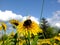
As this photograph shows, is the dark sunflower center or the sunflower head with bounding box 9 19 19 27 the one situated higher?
the sunflower head with bounding box 9 19 19 27

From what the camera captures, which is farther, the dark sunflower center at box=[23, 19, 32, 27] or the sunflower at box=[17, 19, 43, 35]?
the dark sunflower center at box=[23, 19, 32, 27]

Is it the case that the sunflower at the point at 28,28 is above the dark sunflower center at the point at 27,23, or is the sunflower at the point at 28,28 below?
below

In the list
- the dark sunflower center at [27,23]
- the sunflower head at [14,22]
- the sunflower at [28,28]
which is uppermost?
the sunflower head at [14,22]

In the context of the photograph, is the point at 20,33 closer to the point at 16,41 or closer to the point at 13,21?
the point at 16,41

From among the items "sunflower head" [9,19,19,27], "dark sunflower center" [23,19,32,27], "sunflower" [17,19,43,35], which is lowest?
"sunflower" [17,19,43,35]

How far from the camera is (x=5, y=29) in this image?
2361 millimetres

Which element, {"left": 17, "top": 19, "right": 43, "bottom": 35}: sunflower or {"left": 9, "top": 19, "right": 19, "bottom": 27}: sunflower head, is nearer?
{"left": 17, "top": 19, "right": 43, "bottom": 35}: sunflower

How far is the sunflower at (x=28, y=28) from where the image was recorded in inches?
89.9

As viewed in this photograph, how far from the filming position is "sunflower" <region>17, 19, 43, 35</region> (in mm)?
2283

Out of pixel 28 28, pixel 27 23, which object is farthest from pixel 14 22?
pixel 28 28

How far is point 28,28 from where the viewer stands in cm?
238

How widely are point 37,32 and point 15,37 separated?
8.6 inches

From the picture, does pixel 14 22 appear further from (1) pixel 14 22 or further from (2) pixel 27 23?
(2) pixel 27 23

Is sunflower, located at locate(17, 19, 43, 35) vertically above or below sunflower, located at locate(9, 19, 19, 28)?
below
